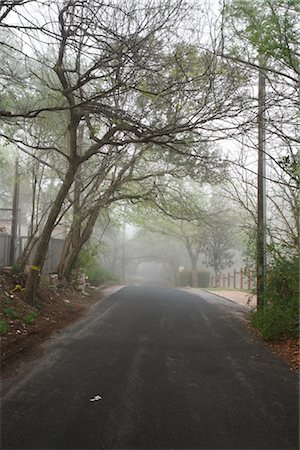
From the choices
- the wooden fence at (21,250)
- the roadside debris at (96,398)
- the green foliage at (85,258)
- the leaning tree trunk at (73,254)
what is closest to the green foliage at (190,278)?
the green foliage at (85,258)

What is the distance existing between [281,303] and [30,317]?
5658 mm

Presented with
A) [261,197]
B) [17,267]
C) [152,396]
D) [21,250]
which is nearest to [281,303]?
[261,197]

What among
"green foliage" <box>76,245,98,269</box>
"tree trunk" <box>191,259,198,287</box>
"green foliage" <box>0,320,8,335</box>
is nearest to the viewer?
"green foliage" <box>0,320,8,335</box>

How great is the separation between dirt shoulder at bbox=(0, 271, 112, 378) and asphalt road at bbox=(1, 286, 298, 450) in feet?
1.34

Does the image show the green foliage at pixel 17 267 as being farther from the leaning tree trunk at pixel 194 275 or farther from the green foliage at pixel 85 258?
the leaning tree trunk at pixel 194 275

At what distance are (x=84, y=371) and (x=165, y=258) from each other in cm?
4818

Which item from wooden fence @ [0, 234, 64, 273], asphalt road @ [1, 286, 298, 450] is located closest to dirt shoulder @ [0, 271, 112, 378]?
asphalt road @ [1, 286, 298, 450]

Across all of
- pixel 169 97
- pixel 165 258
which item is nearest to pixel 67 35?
pixel 169 97

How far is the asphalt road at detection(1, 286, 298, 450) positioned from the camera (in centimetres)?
377

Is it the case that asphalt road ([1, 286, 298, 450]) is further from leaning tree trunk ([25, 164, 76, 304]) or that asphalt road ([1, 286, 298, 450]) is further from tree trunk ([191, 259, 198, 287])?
tree trunk ([191, 259, 198, 287])

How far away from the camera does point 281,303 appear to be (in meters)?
8.88

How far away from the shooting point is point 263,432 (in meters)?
3.98

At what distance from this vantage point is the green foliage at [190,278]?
39562mm

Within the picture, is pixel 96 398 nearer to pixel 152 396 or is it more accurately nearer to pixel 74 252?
pixel 152 396
